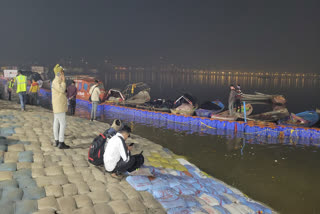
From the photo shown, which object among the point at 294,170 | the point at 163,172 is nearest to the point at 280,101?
the point at 294,170

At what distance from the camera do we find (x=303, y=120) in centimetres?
1622

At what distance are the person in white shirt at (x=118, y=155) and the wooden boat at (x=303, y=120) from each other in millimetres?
14693

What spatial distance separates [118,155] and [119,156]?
5 centimetres

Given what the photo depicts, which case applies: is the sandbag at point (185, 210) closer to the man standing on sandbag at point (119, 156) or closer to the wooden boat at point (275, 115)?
the man standing on sandbag at point (119, 156)

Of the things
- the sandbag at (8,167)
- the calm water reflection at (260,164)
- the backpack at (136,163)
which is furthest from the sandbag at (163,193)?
the calm water reflection at (260,164)

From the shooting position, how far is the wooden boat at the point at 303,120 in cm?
1622

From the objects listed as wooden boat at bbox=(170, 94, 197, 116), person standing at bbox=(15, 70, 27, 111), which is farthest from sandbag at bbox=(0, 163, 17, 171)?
wooden boat at bbox=(170, 94, 197, 116)

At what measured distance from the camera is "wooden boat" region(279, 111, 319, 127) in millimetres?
16222

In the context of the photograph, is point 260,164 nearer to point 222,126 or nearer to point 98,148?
point 222,126

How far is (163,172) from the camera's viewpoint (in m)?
6.65

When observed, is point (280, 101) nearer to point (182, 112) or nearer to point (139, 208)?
point (182, 112)

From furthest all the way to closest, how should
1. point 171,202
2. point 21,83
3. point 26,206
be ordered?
point 21,83 → point 171,202 → point 26,206

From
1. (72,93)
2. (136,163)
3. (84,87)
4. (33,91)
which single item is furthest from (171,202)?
(84,87)

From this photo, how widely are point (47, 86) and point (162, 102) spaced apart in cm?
1948
